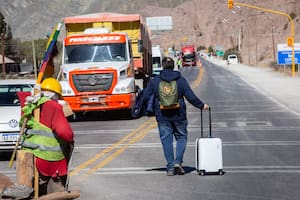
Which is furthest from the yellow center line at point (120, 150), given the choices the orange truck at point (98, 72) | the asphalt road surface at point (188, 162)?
the orange truck at point (98, 72)

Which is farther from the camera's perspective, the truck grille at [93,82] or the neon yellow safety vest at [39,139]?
the truck grille at [93,82]

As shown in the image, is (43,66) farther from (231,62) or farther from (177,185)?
(231,62)

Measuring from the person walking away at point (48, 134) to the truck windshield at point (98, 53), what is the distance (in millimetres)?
17391

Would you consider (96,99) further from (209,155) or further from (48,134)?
(48,134)

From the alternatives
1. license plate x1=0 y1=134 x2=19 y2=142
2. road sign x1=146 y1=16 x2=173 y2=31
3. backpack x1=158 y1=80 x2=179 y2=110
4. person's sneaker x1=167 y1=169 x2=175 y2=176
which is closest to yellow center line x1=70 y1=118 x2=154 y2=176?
license plate x1=0 y1=134 x2=19 y2=142

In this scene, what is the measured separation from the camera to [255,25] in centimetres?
15738

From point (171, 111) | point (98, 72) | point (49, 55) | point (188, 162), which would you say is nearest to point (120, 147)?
point (188, 162)

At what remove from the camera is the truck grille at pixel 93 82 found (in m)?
25.1

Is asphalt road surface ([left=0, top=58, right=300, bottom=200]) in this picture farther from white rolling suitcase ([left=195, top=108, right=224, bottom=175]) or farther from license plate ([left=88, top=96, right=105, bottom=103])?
license plate ([left=88, top=96, right=105, bottom=103])

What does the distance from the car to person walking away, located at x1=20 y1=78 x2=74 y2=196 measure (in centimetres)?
648

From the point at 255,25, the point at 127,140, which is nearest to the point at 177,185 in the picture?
the point at 127,140

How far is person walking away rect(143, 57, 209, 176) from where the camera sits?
41.8 feet

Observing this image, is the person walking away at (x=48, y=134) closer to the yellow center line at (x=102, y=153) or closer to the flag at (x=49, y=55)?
the flag at (x=49, y=55)

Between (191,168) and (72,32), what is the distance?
56.9 feet
